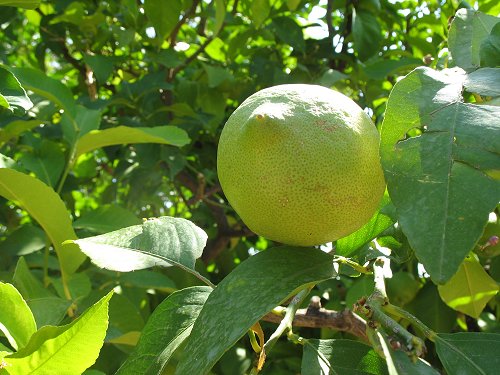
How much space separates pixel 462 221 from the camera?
520 millimetres

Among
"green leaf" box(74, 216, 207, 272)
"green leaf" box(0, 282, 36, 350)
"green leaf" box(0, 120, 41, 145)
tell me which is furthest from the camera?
"green leaf" box(0, 120, 41, 145)

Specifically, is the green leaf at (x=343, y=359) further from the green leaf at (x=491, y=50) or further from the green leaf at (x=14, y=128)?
the green leaf at (x=14, y=128)

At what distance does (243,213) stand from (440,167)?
0.23 metres

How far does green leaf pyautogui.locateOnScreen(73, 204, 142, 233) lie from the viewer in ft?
4.30

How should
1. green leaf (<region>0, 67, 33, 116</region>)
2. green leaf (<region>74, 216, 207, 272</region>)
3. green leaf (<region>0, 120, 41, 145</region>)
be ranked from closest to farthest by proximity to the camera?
green leaf (<region>74, 216, 207, 272</region>)
green leaf (<region>0, 67, 33, 116</region>)
green leaf (<region>0, 120, 41, 145</region>)

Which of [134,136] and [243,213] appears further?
[134,136]

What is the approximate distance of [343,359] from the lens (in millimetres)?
691

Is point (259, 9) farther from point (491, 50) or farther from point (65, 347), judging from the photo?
A: point (65, 347)

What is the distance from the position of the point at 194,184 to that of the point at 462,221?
145cm

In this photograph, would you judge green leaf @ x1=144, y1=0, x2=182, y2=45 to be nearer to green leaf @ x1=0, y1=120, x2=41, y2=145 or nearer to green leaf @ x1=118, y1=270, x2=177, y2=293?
green leaf @ x1=0, y1=120, x2=41, y2=145

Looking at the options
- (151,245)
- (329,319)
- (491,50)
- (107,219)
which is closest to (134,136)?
(107,219)

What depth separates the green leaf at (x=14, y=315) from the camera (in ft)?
2.04

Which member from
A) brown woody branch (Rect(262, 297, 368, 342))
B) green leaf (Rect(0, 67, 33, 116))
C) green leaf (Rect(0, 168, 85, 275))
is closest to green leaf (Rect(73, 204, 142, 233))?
green leaf (Rect(0, 168, 85, 275))

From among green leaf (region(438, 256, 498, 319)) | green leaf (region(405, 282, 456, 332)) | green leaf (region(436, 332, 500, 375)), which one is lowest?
green leaf (region(405, 282, 456, 332))
